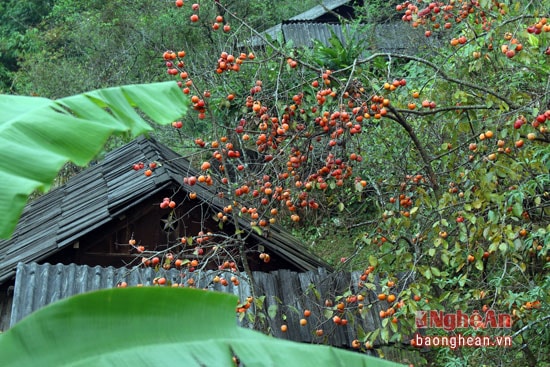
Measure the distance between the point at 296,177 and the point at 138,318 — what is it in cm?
369

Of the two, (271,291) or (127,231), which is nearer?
(271,291)

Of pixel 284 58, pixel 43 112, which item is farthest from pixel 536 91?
pixel 43 112

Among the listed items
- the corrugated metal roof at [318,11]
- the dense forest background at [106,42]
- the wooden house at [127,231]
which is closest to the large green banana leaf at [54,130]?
the wooden house at [127,231]

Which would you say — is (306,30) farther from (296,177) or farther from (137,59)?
(296,177)

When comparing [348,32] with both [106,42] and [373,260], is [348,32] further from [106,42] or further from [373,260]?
[373,260]

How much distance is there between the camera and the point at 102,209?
8.19m

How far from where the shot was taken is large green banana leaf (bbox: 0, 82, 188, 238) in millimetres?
2215

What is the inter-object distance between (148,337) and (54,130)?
74 cm

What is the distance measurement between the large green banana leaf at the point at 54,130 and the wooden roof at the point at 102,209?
4033 millimetres

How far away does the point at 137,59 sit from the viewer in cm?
1798

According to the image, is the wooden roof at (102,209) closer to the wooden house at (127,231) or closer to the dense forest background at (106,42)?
the wooden house at (127,231)

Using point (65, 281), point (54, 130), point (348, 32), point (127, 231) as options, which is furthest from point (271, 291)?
point (348, 32)

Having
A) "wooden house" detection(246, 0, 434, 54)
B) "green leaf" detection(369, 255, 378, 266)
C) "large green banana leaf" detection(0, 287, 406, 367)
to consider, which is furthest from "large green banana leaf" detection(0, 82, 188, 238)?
"wooden house" detection(246, 0, 434, 54)

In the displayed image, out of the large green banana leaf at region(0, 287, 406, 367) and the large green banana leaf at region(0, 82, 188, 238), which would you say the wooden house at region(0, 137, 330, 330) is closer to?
the large green banana leaf at region(0, 82, 188, 238)
